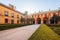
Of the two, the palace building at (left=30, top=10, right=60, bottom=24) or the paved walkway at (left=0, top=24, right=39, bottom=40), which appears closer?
the paved walkway at (left=0, top=24, right=39, bottom=40)

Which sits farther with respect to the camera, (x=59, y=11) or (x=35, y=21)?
(x=35, y=21)

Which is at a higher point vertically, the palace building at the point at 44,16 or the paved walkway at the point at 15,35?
the palace building at the point at 44,16

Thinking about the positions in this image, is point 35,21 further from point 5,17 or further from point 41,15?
point 5,17

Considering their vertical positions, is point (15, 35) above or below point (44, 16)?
below

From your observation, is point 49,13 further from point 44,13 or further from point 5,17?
point 5,17

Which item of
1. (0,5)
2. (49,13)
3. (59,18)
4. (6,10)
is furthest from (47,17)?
(0,5)

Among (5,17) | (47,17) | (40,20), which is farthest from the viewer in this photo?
(40,20)

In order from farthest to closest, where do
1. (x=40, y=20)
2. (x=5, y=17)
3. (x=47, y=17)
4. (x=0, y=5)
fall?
(x=40, y=20), (x=47, y=17), (x=5, y=17), (x=0, y=5)

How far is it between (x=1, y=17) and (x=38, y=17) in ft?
124

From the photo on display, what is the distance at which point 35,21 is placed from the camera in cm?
6297

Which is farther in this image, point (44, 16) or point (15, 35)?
point (44, 16)

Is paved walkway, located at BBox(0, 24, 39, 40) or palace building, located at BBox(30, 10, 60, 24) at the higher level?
palace building, located at BBox(30, 10, 60, 24)

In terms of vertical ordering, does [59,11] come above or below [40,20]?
above

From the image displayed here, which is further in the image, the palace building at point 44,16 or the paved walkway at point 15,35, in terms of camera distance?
the palace building at point 44,16
